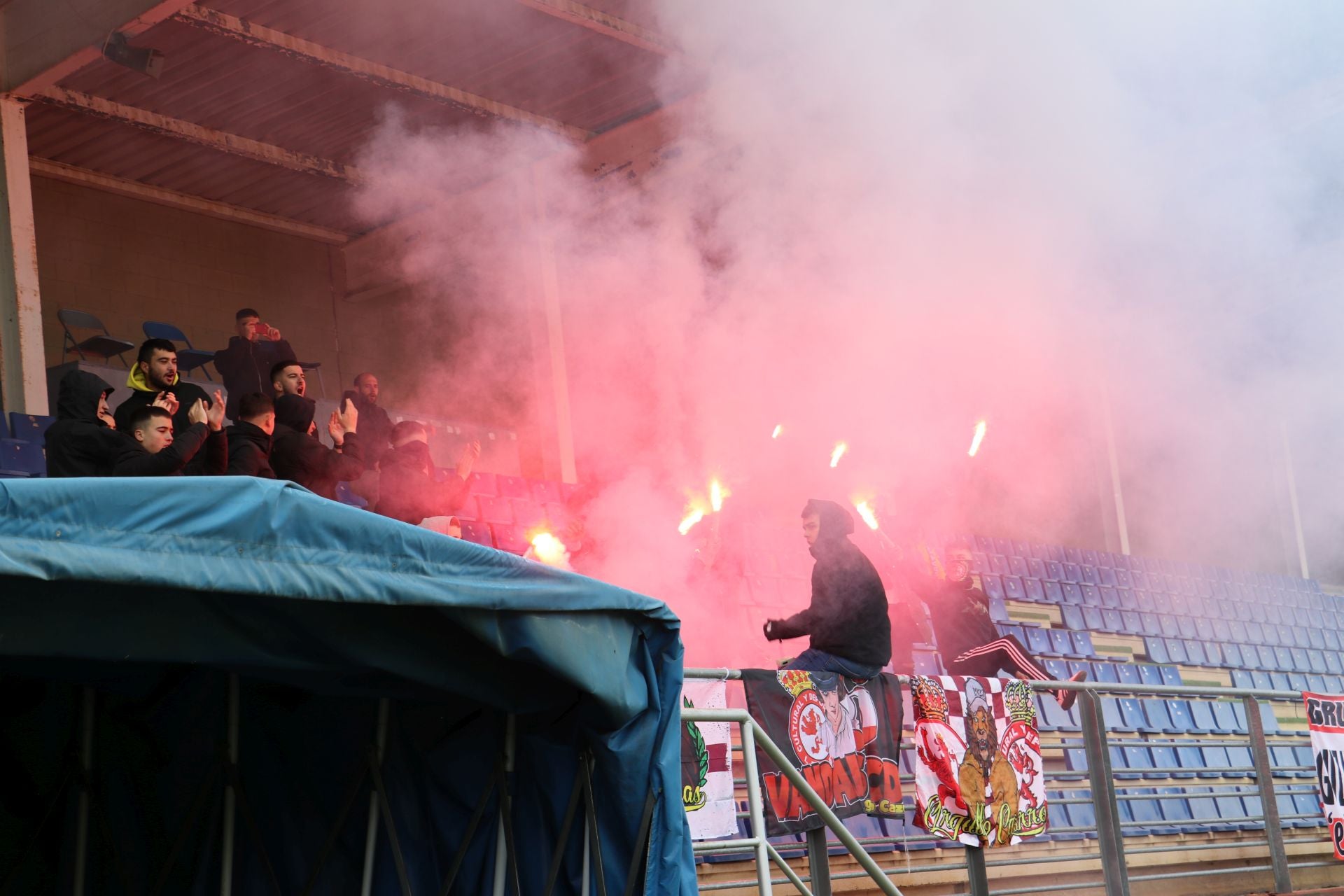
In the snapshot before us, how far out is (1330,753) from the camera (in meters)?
6.86

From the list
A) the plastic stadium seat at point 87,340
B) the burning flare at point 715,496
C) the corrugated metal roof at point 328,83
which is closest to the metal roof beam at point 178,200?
the corrugated metal roof at point 328,83

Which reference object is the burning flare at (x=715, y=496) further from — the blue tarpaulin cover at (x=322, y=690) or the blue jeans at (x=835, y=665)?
the blue tarpaulin cover at (x=322, y=690)

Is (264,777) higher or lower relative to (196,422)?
lower

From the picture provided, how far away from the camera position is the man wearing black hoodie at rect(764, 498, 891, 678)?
558 centimetres

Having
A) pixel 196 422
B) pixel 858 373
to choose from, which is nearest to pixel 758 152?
pixel 858 373

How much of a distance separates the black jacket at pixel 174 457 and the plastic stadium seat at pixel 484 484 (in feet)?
14.2

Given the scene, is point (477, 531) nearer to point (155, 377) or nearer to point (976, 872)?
point (155, 377)

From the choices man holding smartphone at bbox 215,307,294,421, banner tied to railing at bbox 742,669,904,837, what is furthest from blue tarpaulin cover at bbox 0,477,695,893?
man holding smartphone at bbox 215,307,294,421

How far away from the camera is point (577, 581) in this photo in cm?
291

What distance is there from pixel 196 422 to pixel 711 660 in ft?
11.4

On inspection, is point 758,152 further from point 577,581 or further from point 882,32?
point 577,581

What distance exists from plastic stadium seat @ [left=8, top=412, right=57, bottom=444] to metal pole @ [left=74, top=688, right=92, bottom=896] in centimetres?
532

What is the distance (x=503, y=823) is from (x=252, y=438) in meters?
3.24

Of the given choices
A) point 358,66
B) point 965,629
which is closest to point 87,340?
point 358,66
